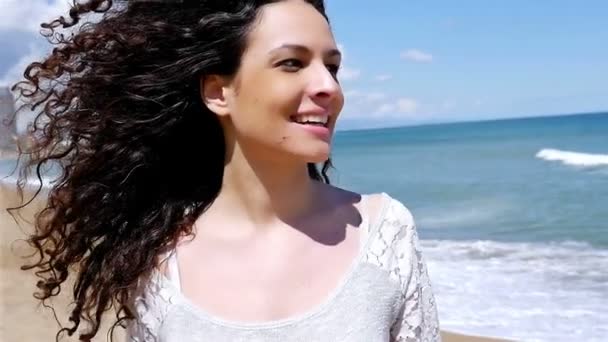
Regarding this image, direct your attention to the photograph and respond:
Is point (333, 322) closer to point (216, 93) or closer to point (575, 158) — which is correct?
point (216, 93)

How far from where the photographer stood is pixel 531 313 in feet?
24.0

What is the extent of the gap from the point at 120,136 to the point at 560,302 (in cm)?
629

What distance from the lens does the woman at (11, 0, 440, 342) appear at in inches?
72.0

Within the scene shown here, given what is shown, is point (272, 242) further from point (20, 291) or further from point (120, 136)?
point (20, 291)

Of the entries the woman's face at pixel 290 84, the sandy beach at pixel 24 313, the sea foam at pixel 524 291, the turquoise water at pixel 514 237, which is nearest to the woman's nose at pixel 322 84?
the woman's face at pixel 290 84

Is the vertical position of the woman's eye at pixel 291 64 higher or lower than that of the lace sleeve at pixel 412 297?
higher

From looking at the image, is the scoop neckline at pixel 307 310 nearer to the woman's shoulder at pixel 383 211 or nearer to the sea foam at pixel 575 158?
the woman's shoulder at pixel 383 211

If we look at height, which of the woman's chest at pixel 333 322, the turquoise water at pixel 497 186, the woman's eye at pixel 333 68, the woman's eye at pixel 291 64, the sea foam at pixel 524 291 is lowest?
the woman's chest at pixel 333 322

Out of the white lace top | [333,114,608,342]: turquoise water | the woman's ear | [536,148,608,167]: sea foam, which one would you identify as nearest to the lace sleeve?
the white lace top

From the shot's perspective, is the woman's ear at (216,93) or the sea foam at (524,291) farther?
the sea foam at (524,291)

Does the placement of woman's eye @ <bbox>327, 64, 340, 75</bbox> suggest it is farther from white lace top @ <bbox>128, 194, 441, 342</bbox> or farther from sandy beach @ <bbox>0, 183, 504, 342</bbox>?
sandy beach @ <bbox>0, 183, 504, 342</bbox>

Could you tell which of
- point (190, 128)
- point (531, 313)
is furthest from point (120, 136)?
point (531, 313)

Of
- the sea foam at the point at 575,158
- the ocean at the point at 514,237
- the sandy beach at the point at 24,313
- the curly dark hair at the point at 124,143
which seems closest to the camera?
the curly dark hair at the point at 124,143

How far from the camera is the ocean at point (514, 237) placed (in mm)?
7141
